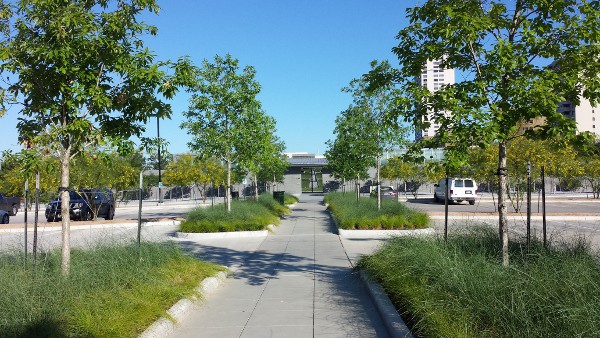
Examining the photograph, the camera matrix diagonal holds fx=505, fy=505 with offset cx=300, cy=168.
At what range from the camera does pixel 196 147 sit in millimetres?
18734

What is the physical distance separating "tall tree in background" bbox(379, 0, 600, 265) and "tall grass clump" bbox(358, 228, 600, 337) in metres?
0.85

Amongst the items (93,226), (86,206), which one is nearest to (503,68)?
(93,226)

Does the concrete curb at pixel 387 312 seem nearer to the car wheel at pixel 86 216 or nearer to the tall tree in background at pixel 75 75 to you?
the tall tree in background at pixel 75 75

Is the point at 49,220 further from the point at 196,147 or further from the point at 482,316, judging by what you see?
the point at 482,316

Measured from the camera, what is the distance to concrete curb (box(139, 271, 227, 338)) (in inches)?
223

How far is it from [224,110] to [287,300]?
1200 cm

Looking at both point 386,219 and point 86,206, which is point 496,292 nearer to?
point 386,219

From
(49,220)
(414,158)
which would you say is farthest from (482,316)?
(49,220)

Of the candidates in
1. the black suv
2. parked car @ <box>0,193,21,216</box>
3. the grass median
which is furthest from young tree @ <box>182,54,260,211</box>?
parked car @ <box>0,193,21,216</box>

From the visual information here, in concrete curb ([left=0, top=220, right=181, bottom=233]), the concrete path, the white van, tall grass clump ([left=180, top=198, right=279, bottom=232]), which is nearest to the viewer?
the concrete path

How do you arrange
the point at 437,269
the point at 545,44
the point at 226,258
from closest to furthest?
the point at 437,269
the point at 545,44
the point at 226,258

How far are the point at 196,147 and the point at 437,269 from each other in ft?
45.0

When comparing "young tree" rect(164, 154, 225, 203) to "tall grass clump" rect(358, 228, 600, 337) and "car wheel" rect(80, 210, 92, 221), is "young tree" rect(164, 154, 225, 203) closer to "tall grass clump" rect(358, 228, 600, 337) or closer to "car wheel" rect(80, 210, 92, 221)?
"car wheel" rect(80, 210, 92, 221)

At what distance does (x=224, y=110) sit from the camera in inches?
731
